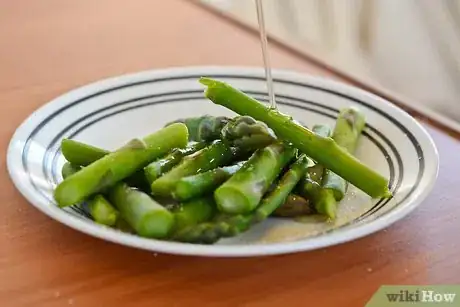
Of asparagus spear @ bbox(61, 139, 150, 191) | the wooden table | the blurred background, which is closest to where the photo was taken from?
the wooden table

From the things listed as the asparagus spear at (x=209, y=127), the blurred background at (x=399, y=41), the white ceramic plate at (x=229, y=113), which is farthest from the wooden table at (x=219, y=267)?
the blurred background at (x=399, y=41)

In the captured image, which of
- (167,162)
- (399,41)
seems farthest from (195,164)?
(399,41)

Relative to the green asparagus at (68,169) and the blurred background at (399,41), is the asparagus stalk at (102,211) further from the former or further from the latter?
the blurred background at (399,41)

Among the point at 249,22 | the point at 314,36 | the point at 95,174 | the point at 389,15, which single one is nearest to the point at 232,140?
the point at 95,174

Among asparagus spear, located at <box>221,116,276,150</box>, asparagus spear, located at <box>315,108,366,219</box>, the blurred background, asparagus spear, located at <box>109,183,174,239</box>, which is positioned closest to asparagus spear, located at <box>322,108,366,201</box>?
asparagus spear, located at <box>315,108,366,219</box>

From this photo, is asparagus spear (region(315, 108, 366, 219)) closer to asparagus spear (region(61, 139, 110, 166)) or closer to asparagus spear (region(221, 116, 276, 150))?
asparagus spear (region(221, 116, 276, 150))

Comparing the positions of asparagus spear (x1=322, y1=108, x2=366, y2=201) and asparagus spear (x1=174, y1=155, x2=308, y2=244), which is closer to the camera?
asparagus spear (x1=174, y1=155, x2=308, y2=244)

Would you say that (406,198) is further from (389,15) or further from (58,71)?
(389,15)

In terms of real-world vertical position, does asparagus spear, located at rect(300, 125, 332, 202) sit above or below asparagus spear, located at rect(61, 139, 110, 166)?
above
